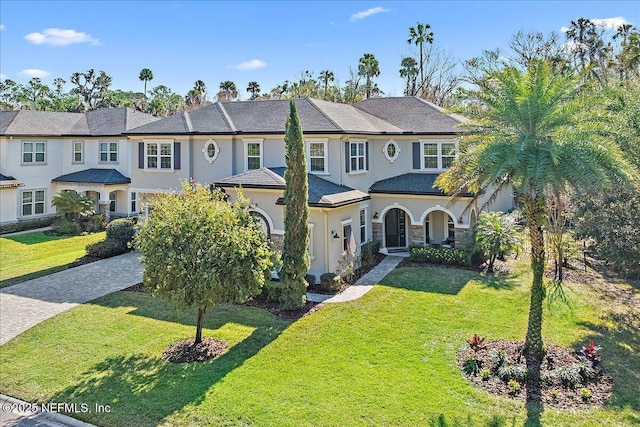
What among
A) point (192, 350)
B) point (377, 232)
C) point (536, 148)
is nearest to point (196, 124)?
point (377, 232)

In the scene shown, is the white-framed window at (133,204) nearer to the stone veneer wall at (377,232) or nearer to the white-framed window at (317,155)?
the white-framed window at (317,155)

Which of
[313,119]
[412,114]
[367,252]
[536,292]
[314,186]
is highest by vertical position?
[412,114]

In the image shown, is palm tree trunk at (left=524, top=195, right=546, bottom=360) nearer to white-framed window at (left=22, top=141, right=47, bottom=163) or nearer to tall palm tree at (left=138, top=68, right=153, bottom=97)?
white-framed window at (left=22, top=141, right=47, bottom=163)

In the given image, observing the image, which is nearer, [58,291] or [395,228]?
[58,291]

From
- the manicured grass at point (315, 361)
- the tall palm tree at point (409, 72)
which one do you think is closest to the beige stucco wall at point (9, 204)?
the manicured grass at point (315, 361)

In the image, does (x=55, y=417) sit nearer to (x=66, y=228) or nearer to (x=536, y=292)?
(x=536, y=292)
